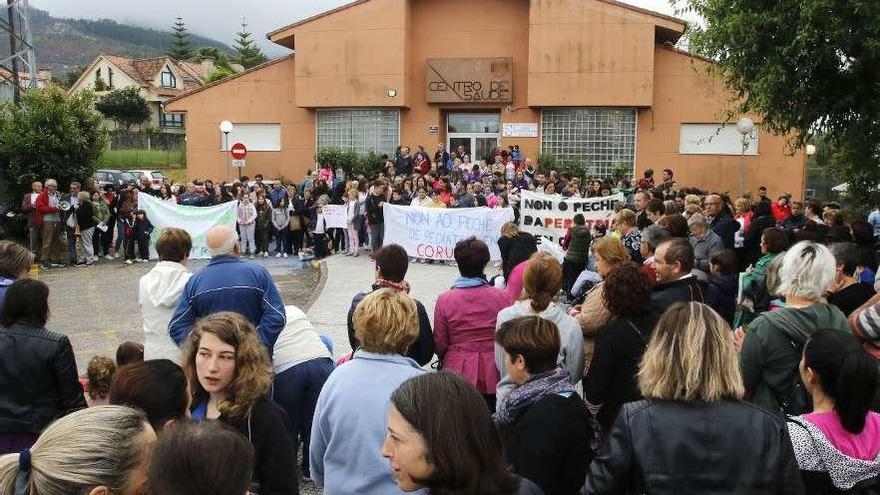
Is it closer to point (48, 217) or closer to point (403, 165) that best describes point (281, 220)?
point (48, 217)

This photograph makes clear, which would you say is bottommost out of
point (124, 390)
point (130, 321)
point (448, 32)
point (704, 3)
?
point (130, 321)

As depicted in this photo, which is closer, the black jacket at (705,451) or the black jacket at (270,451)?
the black jacket at (705,451)

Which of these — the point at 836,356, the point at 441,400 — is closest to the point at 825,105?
the point at 836,356

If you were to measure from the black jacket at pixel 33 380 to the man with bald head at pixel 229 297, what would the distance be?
3.26ft

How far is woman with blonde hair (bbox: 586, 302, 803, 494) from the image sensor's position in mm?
2775

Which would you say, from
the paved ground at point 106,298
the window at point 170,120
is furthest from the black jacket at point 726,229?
the window at point 170,120

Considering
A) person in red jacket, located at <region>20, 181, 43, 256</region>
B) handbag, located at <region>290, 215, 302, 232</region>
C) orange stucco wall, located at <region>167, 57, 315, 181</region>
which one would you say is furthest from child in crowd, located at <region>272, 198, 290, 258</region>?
orange stucco wall, located at <region>167, 57, 315, 181</region>

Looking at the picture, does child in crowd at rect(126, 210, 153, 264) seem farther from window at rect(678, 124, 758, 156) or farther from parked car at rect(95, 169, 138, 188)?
window at rect(678, 124, 758, 156)

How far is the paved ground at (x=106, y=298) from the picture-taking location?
35.7 ft

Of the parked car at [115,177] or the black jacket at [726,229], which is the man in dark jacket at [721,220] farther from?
the parked car at [115,177]

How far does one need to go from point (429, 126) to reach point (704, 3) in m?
16.5

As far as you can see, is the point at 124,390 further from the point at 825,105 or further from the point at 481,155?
the point at 481,155

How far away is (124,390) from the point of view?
3.18 meters

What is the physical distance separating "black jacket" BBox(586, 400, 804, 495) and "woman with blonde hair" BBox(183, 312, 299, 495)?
142cm
